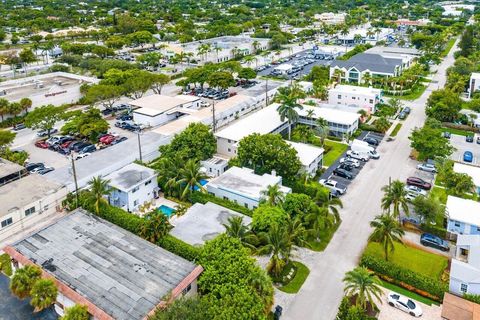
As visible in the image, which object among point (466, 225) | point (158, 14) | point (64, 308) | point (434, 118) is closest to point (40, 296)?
point (64, 308)

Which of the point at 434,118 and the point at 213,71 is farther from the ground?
the point at 213,71

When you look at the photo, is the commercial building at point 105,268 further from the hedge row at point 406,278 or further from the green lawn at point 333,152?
the green lawn at point 333,152

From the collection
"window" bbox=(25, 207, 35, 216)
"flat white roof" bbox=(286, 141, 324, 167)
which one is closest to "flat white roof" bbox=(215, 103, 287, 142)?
"flat white roof" bbox=(286, 141, 324, 167)

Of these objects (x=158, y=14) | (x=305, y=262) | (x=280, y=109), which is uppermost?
(x=158, y=14)

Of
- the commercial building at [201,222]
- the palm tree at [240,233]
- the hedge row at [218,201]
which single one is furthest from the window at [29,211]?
the palm tree at [240,233]

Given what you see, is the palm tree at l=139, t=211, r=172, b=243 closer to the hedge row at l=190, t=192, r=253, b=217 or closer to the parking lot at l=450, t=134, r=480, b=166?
the hedge row at l=190, t=192, r=253, b=217

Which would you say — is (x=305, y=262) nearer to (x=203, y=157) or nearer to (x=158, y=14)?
(x=203, y=157)
